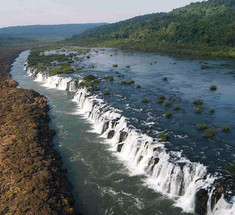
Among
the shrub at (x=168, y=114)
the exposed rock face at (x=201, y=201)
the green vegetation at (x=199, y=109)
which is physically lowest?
the exposed rock face at (x=201, y=201)

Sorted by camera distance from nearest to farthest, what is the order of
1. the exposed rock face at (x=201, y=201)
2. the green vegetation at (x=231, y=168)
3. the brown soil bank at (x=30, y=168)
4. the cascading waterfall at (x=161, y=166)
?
the exposed rock face at (x=201, y=201)
the cascading waterfall at (x=161, y=166)
the brown soil bank at (x=30, y=168)
the green vegetation at (x=231, y=168)

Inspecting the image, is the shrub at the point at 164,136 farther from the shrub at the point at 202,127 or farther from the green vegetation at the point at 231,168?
the green vegetation at the point at 231,168

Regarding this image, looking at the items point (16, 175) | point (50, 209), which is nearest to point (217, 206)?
point (50, 209)

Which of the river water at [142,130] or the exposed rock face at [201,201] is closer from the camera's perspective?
the exposed rock face at [201,201]

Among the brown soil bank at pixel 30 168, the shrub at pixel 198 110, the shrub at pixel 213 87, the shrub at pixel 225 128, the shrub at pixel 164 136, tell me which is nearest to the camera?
the brown soil bank at pixel 30 168

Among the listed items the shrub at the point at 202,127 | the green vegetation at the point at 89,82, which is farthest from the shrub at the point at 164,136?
the green vegetation at the point at 89,82
